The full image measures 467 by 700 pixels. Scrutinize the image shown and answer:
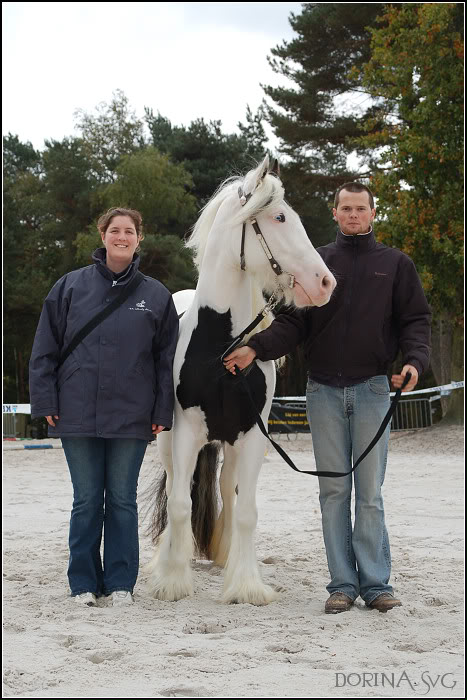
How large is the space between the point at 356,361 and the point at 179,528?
1309 mm

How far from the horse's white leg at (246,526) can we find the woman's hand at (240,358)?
36 cm

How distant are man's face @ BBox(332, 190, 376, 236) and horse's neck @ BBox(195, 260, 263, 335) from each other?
1.86 ft

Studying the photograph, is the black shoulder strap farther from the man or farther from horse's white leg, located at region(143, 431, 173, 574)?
horse's white leg, located at region(143, 431, 173, 574)

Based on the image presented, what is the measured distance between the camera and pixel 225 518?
15.5ft

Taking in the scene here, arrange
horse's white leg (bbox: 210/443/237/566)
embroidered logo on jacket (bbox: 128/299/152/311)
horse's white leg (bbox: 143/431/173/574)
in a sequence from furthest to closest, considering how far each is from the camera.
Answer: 1. horse's white leg (bbox: 210/443/237/566)
2. horse's white leg (bbox: 143/431/173/574)
3. embroidered logo on jacket (bbox: 128/299/152/311)

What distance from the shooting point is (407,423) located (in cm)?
1934

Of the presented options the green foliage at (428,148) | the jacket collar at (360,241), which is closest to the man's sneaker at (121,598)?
the jacket collar at (360,241)

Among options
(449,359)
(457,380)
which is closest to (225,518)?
(457,380)

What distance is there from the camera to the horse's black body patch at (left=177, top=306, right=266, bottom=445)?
3836 millimetres

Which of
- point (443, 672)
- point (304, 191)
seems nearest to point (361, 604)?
point (443, 672)

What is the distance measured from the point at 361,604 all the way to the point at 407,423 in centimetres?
1607

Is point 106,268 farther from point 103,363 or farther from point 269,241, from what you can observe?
point 269,241

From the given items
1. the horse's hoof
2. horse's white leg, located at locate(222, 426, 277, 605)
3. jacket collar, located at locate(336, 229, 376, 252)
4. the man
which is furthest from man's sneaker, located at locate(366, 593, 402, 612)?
jacket collar, located at locate(336, 229, 376, 252)

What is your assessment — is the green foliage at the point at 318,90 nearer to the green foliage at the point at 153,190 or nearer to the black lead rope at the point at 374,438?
the green foliage at the point at 153,190
